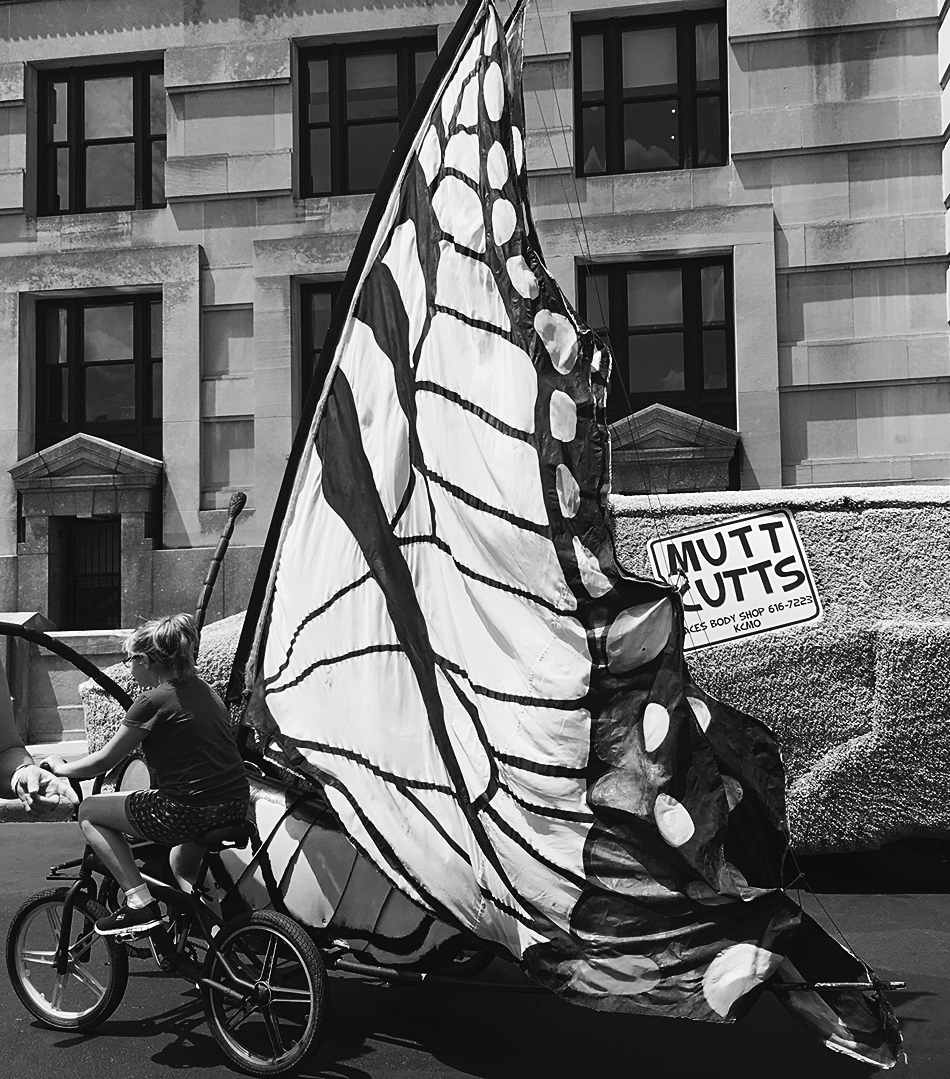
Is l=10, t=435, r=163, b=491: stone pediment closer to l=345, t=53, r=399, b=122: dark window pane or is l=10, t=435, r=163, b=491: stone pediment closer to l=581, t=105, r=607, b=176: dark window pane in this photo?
l=345, t=53, r=399, b=122: dark window pane

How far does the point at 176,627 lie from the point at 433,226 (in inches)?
75.3

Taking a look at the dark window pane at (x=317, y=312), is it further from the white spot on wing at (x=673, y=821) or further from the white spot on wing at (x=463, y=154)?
the white spot on wing at (x=673, y=821)

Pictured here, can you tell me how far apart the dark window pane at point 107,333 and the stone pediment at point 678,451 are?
6626 mm

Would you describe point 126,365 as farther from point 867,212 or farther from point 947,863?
point 947,863

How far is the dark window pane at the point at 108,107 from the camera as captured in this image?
1612cm

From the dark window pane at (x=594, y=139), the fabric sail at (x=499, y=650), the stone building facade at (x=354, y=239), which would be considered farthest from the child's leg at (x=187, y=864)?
the dark window pane at (x=594, y=139)

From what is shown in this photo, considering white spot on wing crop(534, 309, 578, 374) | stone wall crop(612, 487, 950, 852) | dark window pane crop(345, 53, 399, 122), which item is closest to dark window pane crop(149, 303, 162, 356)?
dark window pane crop(345, 53, 399, 122)

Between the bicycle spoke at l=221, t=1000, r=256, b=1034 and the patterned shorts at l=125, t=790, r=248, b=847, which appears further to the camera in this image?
the patterned shorts at l=125, t=790, r=248, b=847

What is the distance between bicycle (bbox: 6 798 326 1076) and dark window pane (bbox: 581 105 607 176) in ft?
38.7

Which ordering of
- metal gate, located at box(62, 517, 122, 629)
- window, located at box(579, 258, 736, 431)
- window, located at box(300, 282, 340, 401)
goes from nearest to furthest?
window, located at box(579, 258, 736, 431) → window, located at box(300, 282, 340, 401) → metal gate, located at box(62, 517, 122, 629)

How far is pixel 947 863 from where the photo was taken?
7449mm

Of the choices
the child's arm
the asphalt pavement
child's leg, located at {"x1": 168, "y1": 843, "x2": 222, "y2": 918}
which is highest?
the child's arm

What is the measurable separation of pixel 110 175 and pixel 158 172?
2.31ft

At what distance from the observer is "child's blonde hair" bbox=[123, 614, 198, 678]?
4.77 meters
